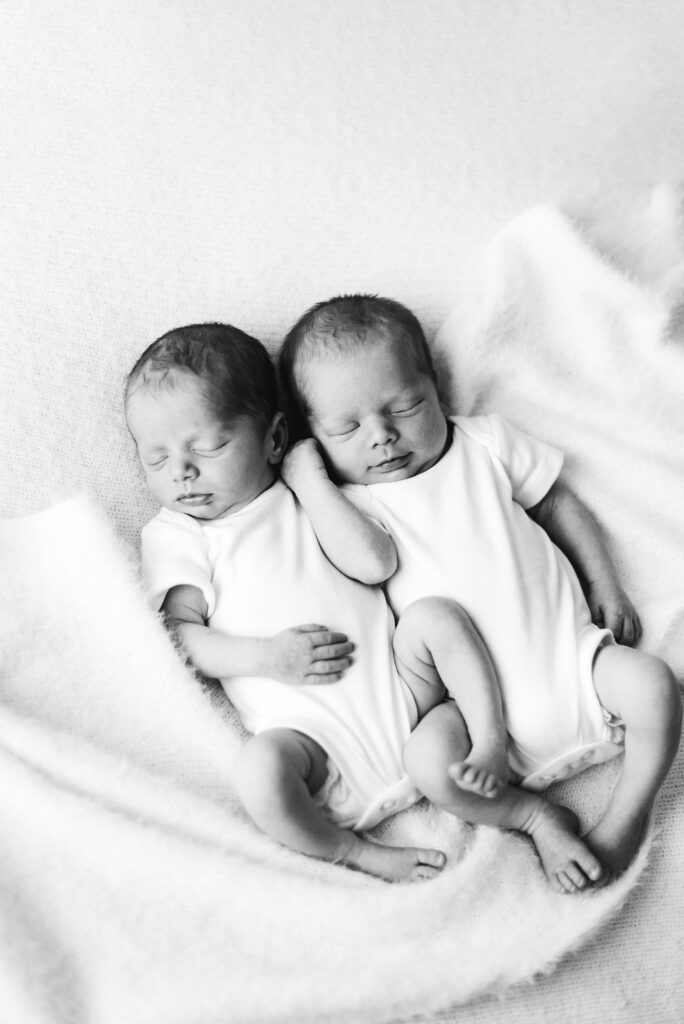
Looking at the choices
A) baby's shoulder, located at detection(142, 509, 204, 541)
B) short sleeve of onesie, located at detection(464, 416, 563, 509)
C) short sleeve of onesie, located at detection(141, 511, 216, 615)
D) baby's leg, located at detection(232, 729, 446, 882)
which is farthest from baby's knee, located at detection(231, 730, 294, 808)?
short sleeve of onesie, located at detection(464, 416, 563, 509)

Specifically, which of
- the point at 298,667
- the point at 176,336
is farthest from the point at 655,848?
the point at 176,336

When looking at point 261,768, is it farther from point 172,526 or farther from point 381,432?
point 381,432

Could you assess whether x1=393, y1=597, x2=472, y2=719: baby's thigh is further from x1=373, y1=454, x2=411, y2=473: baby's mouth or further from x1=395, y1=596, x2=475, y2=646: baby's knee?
x1=373, y1=454, x2=411, y2=473: baby's mouth

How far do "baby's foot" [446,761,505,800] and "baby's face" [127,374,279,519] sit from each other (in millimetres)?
520

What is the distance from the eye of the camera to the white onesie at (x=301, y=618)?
132 cm

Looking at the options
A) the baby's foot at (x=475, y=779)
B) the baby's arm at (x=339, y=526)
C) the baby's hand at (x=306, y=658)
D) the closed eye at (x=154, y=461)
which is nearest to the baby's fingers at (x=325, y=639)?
the baby's hand at (x=306, y=658)

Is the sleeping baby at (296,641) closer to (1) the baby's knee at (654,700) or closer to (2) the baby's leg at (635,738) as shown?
(2) the baby's leg at (635,738)

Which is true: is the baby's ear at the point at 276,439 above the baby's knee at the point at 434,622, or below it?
above

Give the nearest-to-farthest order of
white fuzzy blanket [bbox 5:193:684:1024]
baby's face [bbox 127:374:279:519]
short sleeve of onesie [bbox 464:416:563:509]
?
1. white fuzzy blanket [bbox 5:193:684:1024]
2. baby's face [bbox 127:374:279:519]
3. short sleeve of onesie [bbox 464:416:563:509]

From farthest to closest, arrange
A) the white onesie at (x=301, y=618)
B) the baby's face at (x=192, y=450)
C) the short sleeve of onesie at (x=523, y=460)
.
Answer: the short sleeve of onesie at (x=523, y=460), the baby's face at (x=192, y=450), the white onesie at (x=301, y=618)

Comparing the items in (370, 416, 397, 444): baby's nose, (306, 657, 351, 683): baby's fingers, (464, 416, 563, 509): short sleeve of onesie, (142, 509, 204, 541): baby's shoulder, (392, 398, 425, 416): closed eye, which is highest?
(392, 398, 425, 416): closed eye

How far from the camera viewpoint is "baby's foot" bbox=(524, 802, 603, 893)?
4.19ft

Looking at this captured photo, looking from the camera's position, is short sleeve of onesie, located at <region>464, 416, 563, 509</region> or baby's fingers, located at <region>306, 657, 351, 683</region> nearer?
baby's fingers, located at <region>306, 657, 351, 683</region>

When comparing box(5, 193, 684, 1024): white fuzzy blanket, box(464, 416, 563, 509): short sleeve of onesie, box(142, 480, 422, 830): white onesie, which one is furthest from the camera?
box(464, 416, 563, 509): short sleeve of onesie
